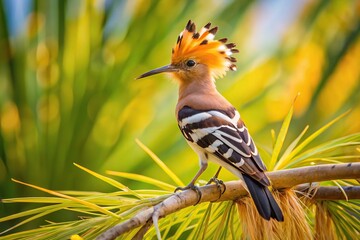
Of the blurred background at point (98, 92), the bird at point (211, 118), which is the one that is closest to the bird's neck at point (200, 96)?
the bird at point (211, 118)

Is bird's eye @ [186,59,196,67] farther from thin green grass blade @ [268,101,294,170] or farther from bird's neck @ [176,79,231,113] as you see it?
thin green grass blade @ [268,101,294,170]

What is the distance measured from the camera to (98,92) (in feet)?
6.69

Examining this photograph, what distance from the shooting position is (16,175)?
1.94 m

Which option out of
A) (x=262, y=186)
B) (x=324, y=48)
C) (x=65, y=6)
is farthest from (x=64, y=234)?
(x=324, y=48)

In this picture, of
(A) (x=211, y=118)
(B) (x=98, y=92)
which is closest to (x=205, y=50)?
(A) (x=211, y=118)

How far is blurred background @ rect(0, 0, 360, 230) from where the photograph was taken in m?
1.96

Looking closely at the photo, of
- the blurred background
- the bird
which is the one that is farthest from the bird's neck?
the blurred background

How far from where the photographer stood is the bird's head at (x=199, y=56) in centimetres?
152

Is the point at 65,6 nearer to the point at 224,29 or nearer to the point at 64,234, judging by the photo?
the point at 224,29

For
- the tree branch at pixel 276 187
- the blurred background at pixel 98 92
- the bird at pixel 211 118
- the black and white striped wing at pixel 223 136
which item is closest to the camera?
the tree branch at pixel 276 187

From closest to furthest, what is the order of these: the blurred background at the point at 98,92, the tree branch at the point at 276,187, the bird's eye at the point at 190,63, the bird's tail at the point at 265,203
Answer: the tree branch at the point at 276,187
the bird's tail at the point at 265,203
the bird's eye at the point at 190,63
the blurred background at the point at 98,92

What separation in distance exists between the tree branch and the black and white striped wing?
0.11 meters

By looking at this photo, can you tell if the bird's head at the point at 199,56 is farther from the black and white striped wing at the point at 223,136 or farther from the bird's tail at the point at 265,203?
the bird's tail at the point at 265,203

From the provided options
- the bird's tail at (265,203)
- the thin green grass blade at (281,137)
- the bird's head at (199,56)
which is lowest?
the bird's tail at (265,203)
